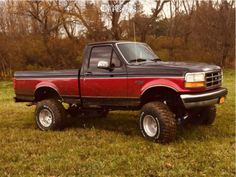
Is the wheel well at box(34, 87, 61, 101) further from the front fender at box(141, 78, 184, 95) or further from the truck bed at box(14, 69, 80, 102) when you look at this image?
the front fender at box(141, 78, 184, 95)

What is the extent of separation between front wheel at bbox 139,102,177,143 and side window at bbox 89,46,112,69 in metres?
1.52

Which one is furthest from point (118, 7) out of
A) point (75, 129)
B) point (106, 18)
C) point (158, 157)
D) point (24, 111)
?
point (158, 157)

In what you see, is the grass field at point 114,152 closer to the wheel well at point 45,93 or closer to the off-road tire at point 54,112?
the off-road tire at point 54,112

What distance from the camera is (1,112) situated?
11.9 m

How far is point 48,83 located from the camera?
892 centimetres

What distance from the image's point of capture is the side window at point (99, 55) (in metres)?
8.16

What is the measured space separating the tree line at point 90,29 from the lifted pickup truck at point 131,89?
23.9 meters

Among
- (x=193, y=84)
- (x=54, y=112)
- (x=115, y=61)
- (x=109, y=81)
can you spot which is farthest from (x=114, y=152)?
(x=54, y=112)

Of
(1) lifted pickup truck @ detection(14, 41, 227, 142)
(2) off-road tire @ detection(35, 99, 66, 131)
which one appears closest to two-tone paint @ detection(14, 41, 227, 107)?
(1) lifted pickup truck @ detection(14, 41, 227, 142)

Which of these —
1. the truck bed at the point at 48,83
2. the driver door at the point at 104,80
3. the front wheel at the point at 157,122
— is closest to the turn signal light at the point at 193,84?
the front wheel at the point at 157,122

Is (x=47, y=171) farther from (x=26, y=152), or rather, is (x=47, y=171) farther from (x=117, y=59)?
(x=117, y=59)

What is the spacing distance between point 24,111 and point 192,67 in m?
6.67

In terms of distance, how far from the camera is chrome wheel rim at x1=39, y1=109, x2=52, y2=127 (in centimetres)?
898

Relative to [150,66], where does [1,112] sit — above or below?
below
